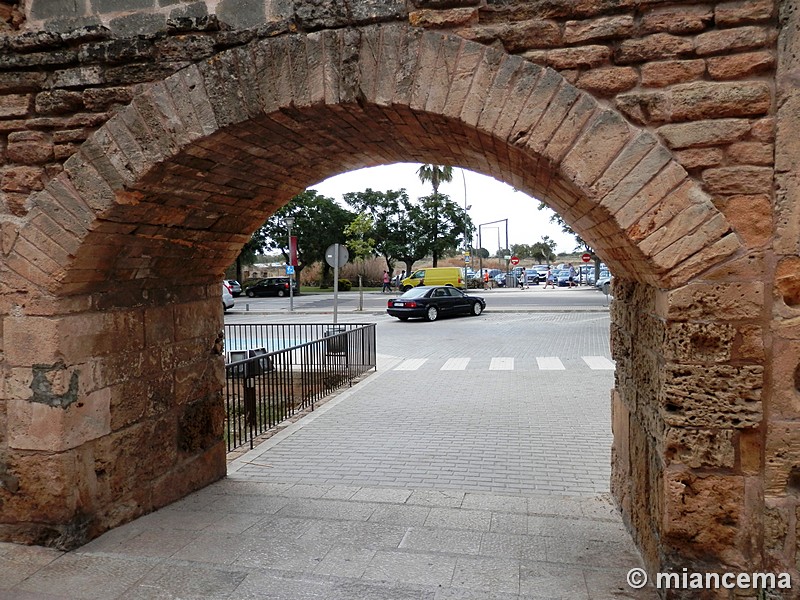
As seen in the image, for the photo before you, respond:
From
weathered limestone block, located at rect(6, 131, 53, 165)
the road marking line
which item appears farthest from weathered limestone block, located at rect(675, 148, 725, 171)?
the road marking line

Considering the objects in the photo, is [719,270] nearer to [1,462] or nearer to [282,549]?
[282,549]

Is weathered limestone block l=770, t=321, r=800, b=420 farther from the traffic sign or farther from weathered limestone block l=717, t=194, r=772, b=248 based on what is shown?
the traffic sign

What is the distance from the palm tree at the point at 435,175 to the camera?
45.4 m

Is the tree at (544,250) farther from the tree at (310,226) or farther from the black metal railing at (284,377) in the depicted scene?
the black metal railing at (284,377)

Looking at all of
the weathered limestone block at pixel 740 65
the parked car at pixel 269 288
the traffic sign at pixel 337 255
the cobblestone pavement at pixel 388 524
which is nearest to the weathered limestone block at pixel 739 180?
the weathered limestone block at pixel 740 65

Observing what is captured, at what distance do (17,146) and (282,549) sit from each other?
117 inches

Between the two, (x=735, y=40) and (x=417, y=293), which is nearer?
(x=735, y=40)

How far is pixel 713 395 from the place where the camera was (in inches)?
104

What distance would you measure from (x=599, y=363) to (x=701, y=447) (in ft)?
28.2

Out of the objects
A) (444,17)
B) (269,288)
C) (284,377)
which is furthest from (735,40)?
(269,288)

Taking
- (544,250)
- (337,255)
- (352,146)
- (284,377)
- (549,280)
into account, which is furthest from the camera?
(544,250)

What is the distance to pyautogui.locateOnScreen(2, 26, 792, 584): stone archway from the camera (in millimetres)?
2627

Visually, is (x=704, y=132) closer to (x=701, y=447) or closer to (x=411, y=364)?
(x=701, y=447)

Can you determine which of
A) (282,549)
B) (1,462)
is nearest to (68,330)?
(1,462)
